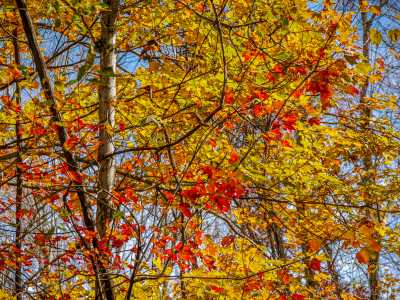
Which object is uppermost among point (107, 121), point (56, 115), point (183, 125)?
point (183, 125)

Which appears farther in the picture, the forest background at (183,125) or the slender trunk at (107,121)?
the slender trunk at (107,121)

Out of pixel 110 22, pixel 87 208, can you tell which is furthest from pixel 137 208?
pixel 110 22

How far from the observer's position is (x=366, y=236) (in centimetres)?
222

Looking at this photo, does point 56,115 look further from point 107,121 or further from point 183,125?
point 183,125

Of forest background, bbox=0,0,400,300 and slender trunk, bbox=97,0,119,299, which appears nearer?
forest background, bbox=0,0,400,300

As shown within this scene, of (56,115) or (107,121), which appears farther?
(107,121)

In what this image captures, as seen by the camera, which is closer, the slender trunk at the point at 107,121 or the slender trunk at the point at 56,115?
the slender trunk at the point at 56,115

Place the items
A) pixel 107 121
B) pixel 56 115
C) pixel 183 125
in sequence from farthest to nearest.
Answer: pixel 183 125, pixel 107 121, pixel 56 115

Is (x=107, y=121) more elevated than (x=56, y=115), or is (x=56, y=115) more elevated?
(x=107, y=121)

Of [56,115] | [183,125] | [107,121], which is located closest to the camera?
[56,115]

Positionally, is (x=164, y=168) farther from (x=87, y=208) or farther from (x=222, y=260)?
(x=222, y=260)

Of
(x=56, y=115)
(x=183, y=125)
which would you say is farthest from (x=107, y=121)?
(x=183, y=125)

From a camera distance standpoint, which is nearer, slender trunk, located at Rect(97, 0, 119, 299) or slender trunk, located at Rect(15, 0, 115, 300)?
slender trunk, located at Rect(15, 0, 115, 300)

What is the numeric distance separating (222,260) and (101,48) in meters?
2.53
